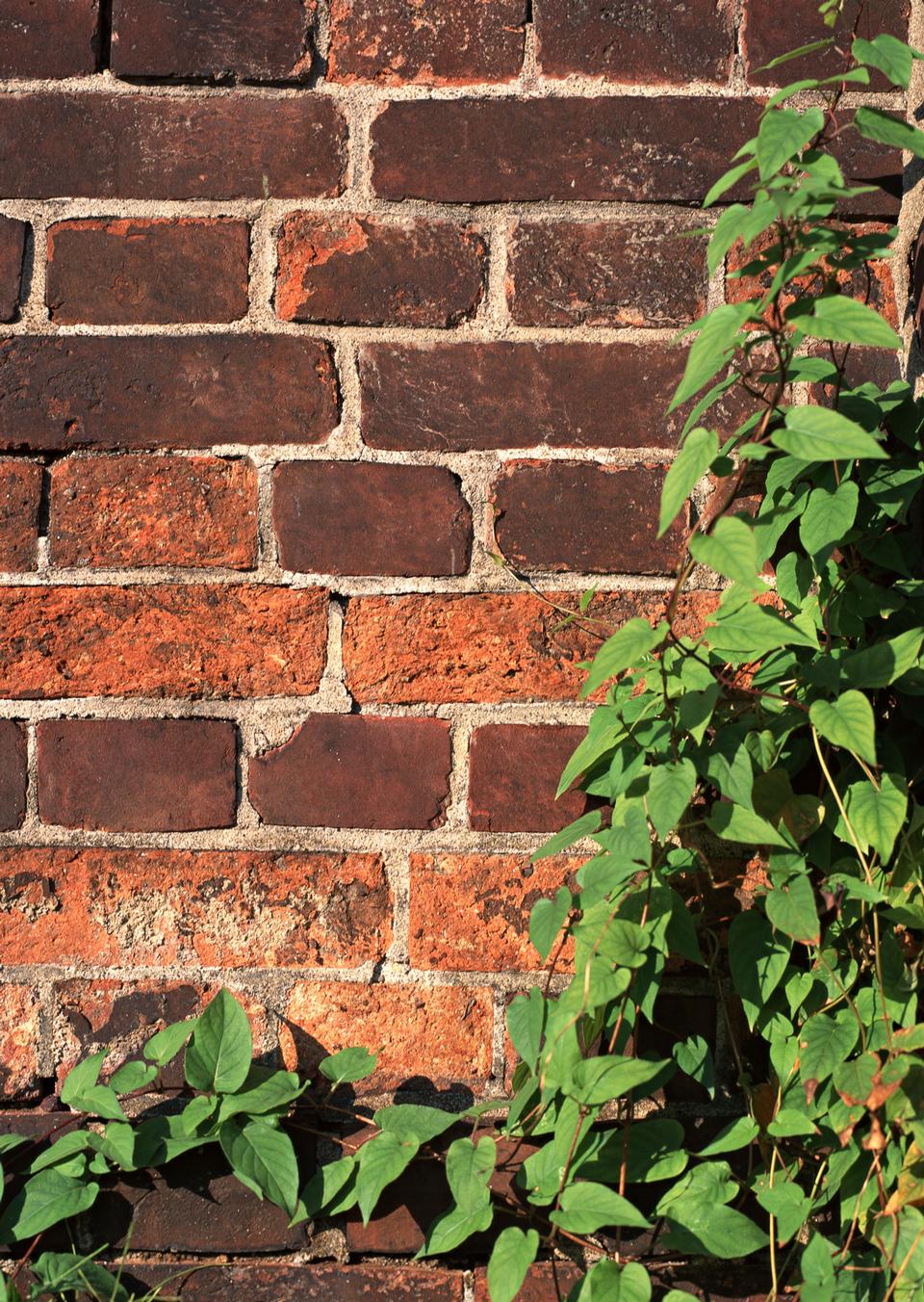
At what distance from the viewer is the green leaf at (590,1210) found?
0.74 metres

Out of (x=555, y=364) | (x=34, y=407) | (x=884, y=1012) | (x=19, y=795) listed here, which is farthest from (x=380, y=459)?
(x=884, y=1012)

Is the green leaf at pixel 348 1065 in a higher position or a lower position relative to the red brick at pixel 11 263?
lower

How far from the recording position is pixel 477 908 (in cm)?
90

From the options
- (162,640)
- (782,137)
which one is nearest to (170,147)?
(162,640)

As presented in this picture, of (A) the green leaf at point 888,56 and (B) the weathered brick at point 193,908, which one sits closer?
(A) the green leaf at point 888,56

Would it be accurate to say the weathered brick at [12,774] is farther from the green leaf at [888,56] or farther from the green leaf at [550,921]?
the green leaf at [888,56]

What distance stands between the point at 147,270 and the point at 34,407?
0.15m

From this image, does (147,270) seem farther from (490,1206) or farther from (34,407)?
(490,1206)

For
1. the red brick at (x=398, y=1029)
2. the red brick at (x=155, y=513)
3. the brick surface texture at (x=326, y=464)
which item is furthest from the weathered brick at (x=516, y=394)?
the red brick at (x=398, y=1029)

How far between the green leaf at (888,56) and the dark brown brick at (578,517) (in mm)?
320

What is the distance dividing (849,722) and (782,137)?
37 centimetres

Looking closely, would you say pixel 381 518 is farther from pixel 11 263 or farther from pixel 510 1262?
pixel 510 1262

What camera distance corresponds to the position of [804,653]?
2.71 ft

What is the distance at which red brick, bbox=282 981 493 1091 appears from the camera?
89 cm
